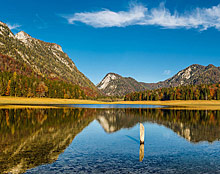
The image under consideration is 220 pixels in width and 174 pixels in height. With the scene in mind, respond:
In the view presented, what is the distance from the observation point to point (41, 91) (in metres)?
175

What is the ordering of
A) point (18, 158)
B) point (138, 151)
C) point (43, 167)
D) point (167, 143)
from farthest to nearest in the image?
1. point (167, 143)
2. point (138, 151)
3. point (18, 158)
4. point (43, 167)

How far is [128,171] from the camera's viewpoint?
14.8 metres

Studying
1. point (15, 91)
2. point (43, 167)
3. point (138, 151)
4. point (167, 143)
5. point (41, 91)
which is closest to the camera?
point (43, 167)

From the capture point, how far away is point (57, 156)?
18.5 meters

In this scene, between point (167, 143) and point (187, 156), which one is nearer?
point (187, 156)

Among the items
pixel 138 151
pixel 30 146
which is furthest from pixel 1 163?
pixel 138 151

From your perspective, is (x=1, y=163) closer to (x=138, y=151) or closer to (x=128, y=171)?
(x=128, y=171)

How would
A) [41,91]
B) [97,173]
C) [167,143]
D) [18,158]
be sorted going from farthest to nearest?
1. [41,91]
2. [167,143]
3. [18,158]
4. [97,173]

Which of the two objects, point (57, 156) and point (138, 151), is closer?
point (57, 156)

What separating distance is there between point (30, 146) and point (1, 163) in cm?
584

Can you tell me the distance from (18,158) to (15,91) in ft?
479

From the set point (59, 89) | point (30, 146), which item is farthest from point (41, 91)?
point (30, 146)

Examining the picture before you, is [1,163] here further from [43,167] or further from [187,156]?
[187,156]

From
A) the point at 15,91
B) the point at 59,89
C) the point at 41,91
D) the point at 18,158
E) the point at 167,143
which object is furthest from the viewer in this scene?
the point at 59,89
